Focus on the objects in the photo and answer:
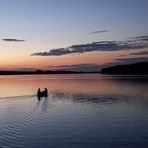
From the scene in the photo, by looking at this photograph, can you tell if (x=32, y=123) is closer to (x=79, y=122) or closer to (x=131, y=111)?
(x=79, y=122)

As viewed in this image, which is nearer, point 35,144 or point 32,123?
point 35,144

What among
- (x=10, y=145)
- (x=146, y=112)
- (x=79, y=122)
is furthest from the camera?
(x=146, y=112)

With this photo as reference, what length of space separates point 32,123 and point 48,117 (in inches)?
121

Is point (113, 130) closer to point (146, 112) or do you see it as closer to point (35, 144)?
point (35, 144)

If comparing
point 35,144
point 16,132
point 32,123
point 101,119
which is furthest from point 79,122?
point 35,144

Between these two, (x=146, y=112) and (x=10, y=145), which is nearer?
A: (x=10, y=145)

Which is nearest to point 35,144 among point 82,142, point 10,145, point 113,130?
point 10,145

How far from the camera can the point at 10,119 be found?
25234mm

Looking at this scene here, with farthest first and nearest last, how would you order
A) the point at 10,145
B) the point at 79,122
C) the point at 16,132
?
the point at 79,122, the point at 16,132, the point at 10,145

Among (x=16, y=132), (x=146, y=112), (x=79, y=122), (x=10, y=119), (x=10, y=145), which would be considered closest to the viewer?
(x=10, y=145)

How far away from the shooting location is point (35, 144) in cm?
1667

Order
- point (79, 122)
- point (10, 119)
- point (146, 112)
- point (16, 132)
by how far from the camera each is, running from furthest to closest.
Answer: point (146, 112)
point (10, 119)
point (79, 122)
point (16, 132)

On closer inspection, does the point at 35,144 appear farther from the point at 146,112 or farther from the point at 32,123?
the point at 146,112

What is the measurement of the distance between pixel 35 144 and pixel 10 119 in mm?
9136
